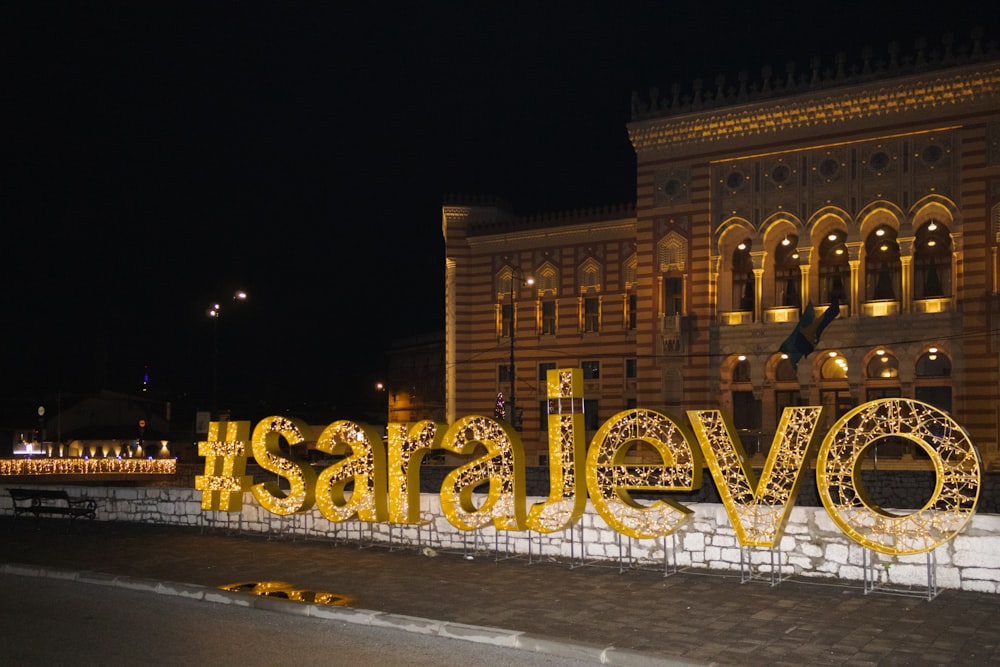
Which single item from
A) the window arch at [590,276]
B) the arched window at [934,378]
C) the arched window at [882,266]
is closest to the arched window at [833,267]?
the arched window at [882,266]

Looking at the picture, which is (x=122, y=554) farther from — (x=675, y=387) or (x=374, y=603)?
(x=675, y=387)

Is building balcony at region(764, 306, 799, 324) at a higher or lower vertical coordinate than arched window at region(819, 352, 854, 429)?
higher

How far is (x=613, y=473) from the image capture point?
48.5 feet

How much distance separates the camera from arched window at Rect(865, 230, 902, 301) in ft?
127

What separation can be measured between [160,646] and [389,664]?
2.50 m

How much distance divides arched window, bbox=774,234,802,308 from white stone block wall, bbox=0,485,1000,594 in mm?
26886

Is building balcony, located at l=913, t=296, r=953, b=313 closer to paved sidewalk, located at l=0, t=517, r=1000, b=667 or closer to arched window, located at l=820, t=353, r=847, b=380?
arched window, located at l=820, t=353, r=847, b=380

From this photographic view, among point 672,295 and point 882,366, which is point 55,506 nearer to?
point 672,295

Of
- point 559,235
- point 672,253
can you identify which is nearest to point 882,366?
point 672,253

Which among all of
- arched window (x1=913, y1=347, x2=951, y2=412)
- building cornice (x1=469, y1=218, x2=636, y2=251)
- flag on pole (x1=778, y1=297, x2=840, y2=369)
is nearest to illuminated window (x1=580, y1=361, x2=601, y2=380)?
building cornice (x1=469, y1=218, x2=636, y2=251)

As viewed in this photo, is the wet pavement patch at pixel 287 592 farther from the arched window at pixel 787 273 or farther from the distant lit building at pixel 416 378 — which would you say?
the distant lit building at pixel 416 378

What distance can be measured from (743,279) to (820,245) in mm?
3279

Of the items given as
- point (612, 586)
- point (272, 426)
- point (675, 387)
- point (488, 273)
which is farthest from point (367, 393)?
point (612, 586)

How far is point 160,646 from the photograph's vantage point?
10.3m
